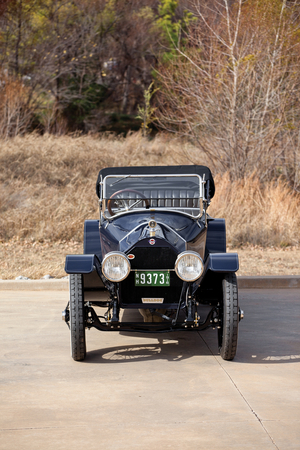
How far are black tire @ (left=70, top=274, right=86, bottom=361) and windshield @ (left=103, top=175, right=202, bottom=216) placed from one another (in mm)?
1655

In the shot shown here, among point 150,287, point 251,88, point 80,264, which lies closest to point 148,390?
point 150,287

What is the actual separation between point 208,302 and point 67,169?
1410cm

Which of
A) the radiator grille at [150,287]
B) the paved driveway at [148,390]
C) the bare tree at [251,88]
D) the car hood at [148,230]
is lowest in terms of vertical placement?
the paved driveway at [148,390]

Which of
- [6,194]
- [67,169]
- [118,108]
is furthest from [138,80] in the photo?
[6,194]

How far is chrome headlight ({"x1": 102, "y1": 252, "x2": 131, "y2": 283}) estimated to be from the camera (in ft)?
16.5

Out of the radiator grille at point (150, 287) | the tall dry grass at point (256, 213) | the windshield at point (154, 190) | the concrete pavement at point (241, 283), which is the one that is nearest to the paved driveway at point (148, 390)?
the radiator grille at point (150, 287)

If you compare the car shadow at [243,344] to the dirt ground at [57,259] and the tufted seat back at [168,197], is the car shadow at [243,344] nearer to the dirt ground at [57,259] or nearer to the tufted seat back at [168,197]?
the tufted seat back at [168,197]

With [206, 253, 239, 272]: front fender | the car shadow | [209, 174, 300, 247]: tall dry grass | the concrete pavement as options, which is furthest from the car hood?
[209, 174, 300, 247]: tall dry grass

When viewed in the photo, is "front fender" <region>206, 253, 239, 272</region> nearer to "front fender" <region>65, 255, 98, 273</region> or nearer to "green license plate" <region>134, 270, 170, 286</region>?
"green license plate" <region>134, 270, 170, 286</region>

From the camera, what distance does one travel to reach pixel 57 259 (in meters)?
10.7

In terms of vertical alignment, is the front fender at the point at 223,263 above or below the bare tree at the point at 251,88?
below

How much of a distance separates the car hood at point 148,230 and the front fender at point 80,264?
30cm

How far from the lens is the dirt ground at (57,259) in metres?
9.68

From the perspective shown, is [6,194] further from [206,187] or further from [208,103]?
[206,187]
